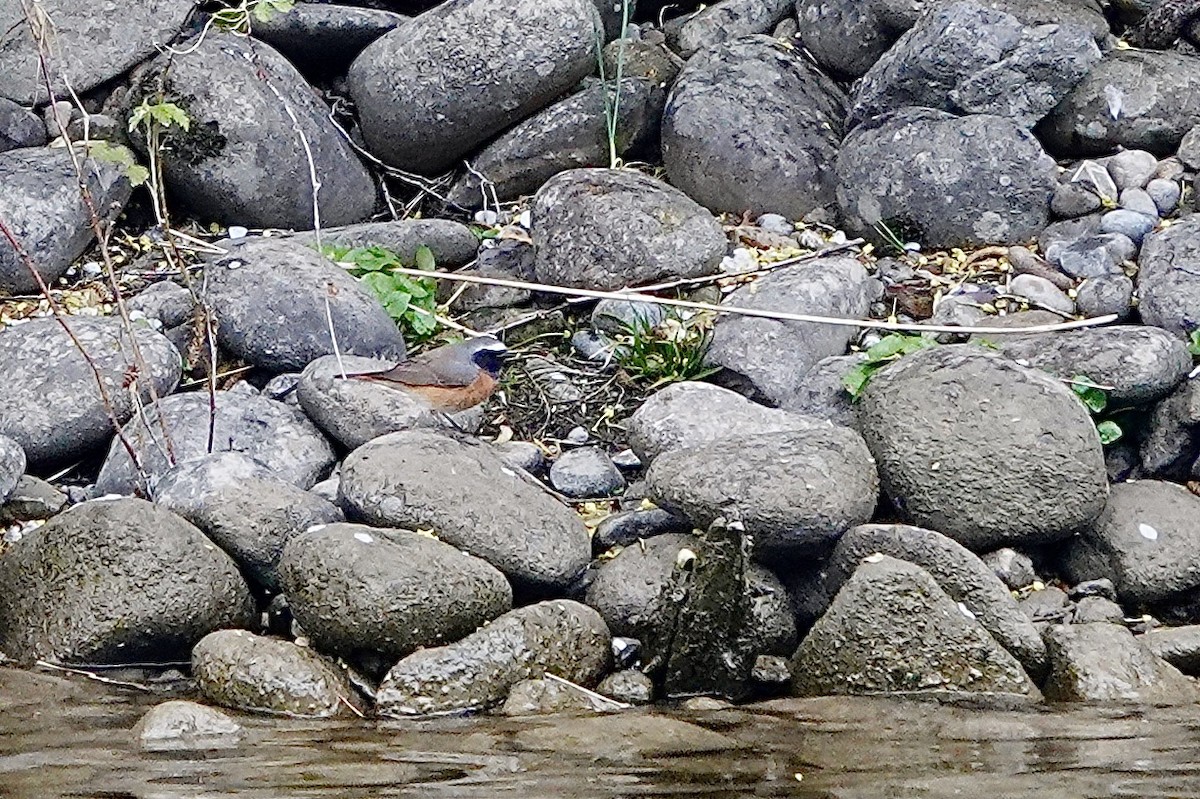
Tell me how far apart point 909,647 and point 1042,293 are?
2667mm

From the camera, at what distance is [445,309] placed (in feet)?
24.1

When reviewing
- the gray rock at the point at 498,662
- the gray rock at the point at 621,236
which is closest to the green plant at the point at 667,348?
the gray rock at the point at 621,236

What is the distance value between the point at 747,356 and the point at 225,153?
300 cm

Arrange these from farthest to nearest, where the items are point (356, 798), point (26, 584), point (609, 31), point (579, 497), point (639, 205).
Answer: point (609, 31) → point (639, 205) → point (579, 497) → point (26, 584) → point (356, 798)

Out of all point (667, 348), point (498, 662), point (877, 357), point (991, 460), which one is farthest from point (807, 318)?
point (498, 662)

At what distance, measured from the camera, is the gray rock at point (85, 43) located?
8.05m

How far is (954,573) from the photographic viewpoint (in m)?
4.94

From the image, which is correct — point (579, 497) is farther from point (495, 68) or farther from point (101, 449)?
point (495, 68)

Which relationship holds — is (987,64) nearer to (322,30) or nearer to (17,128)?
(322,30)

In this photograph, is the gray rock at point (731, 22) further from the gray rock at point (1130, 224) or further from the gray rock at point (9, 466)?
the gray rock at point (9, 466)

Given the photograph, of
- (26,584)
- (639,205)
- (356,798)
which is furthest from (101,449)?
(356,798)

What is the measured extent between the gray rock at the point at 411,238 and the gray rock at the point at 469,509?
2.29m

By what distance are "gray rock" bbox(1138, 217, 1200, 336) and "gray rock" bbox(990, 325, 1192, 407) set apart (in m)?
0.27

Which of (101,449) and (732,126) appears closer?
(101,449)
